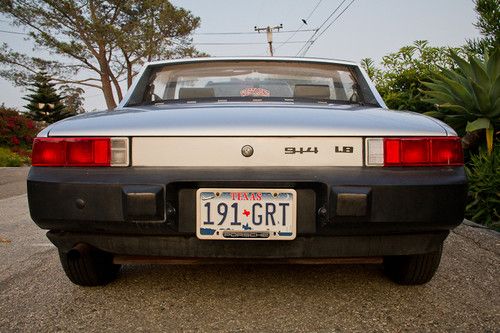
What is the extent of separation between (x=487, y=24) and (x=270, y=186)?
6.06 m

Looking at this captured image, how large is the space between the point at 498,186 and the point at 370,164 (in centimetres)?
296

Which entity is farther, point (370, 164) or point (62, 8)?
point (62, 8)

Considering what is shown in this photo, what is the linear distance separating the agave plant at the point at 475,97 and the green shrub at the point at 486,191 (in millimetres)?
212

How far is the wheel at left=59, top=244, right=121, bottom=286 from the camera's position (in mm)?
2404

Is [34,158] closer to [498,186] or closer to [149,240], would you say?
[149,240]

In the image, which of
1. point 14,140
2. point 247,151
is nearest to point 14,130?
point 14,140

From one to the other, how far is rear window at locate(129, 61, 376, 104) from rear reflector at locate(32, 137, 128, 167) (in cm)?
85

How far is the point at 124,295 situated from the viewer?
2496 mm

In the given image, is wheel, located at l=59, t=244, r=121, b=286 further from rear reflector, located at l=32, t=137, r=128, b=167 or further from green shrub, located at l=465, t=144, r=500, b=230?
green shrub, located at l=465, t=144, r=500, b=230

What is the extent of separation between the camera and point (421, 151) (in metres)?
2.12

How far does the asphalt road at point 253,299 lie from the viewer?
2113 millimetres

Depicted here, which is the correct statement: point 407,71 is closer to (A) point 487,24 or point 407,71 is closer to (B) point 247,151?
(A) point 487,24

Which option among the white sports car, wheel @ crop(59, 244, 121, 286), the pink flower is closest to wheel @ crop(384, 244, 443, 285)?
the white sports car

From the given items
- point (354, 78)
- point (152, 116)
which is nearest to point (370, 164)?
point (152, 116)
